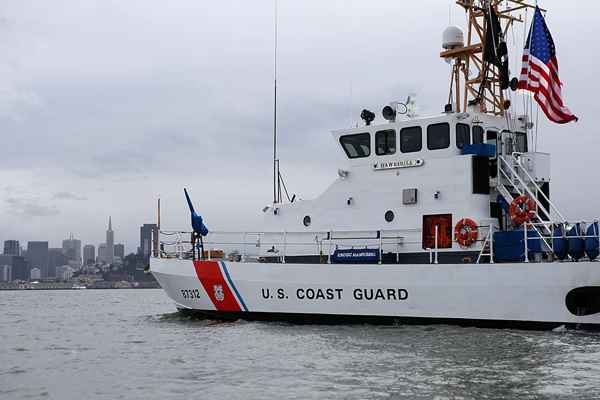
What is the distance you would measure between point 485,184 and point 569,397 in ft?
26.9

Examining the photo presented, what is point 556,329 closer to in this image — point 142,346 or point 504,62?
point 504,62

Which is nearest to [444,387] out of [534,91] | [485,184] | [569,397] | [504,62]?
[569,397]

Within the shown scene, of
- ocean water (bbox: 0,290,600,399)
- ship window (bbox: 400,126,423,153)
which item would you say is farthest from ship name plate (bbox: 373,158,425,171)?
ocean water (bbox: 0,290,600,399)

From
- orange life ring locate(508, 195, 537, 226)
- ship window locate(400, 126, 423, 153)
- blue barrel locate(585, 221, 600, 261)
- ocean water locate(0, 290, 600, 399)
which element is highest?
ship window locate(400, 126, 423, 153)

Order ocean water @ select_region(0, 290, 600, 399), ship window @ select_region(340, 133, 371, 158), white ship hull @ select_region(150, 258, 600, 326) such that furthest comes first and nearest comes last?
1. ship window @ select_region(340, 133, 371, 158)
2. white ship hull @ select_region(150, 258, 600, 326)
3. ocean water @ select_region(0, 290, 600, 399)

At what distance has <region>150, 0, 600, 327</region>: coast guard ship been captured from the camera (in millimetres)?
15891

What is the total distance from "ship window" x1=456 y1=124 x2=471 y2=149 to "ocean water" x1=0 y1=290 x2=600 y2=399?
4507 mm

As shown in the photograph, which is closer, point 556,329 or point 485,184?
point 556,329

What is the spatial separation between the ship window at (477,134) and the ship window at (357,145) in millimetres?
2711

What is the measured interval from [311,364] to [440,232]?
20.2 ft

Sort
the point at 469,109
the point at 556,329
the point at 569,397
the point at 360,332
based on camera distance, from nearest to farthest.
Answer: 1. the point at 569,397
2. the point at 556,329
3. the point at 360,332
4. the point at 469,109

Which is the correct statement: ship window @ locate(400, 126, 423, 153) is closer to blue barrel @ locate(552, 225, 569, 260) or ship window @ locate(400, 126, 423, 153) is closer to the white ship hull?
the white ship hull

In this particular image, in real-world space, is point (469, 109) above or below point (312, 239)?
above

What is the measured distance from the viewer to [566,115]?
57.0 ft
